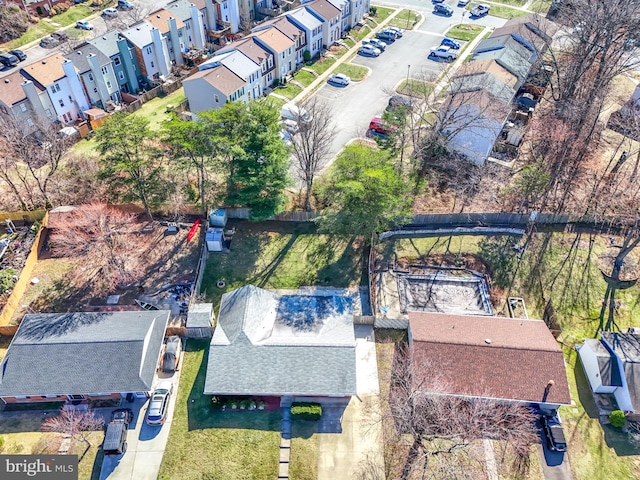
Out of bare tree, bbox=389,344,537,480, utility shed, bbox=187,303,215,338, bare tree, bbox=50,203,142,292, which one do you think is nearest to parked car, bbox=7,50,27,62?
bare tree, bbox=50,203,142,292

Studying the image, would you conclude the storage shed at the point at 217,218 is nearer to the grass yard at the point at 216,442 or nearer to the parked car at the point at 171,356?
the parked car at the point at 171,356

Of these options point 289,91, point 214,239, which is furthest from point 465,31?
point 214,239

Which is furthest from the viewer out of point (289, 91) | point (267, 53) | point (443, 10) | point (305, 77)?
point (443, 10)

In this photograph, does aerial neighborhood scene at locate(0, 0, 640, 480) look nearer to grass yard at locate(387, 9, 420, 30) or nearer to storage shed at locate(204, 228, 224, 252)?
storage shed at locate(204, 228, 224, 252)

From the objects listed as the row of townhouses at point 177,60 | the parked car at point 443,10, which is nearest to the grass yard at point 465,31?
the parked car at point 443,10

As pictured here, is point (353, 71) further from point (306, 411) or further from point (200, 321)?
point (306, 411)
